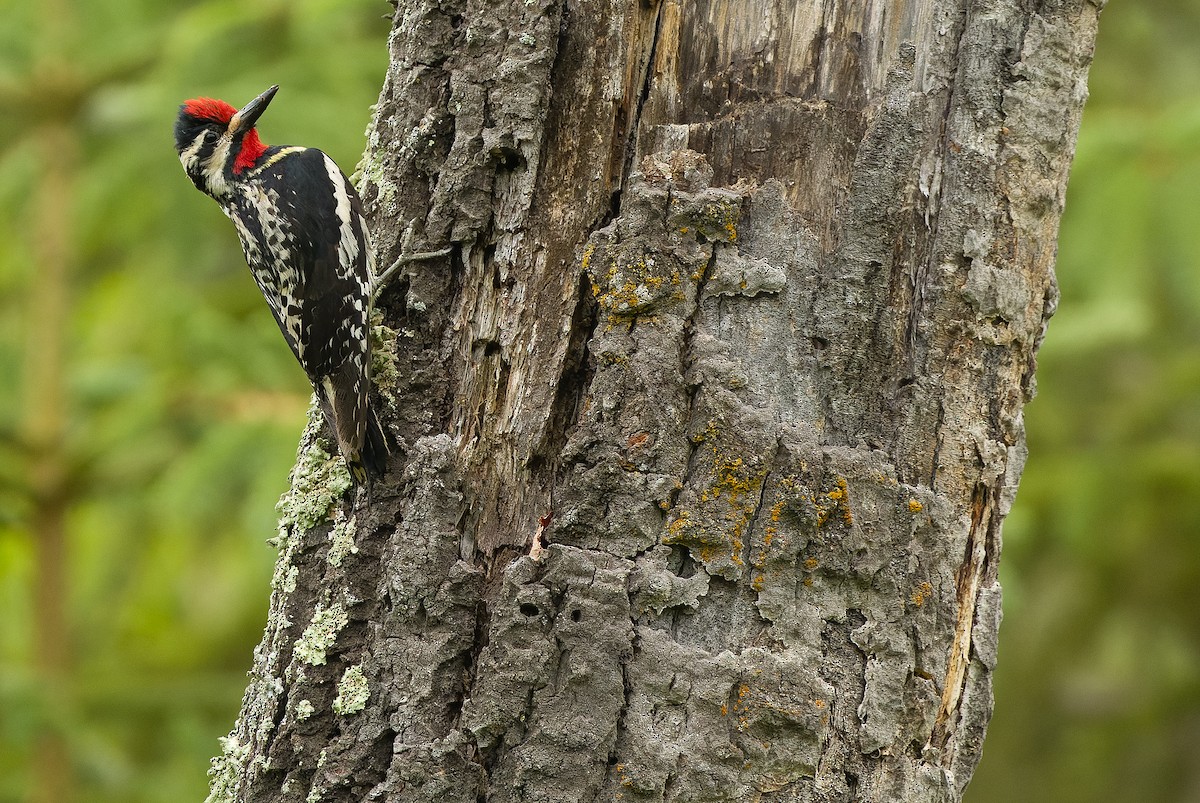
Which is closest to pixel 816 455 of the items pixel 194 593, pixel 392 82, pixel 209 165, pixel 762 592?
pixel 762 592

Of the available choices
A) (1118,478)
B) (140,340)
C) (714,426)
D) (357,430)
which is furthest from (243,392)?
(1118,478)

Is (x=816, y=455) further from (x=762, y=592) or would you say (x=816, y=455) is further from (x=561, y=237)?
(x=561, y=237)

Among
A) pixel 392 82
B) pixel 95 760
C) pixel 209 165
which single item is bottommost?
pixel 95 760

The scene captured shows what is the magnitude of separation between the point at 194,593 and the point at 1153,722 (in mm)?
5824

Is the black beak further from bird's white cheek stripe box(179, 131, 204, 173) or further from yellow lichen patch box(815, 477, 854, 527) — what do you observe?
yellow lichen patch box(815, 477, 854, 527)

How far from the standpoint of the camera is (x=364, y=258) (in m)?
2.50

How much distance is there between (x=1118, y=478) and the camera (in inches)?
209

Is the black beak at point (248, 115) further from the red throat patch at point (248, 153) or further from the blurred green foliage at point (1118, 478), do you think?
the blurred green foliage at point (1118, 478)

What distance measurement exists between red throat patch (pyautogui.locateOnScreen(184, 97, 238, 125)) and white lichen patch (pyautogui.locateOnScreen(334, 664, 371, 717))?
81.2 inches

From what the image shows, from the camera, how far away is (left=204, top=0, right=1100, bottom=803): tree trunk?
186 centimetres

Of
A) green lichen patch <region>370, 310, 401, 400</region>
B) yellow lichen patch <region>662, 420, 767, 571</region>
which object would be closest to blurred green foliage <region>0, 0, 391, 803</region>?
green lichen patch <region>370, 310, 401, 400</region>

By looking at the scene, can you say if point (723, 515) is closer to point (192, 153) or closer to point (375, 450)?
point (375, 450)

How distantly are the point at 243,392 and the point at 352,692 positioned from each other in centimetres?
316

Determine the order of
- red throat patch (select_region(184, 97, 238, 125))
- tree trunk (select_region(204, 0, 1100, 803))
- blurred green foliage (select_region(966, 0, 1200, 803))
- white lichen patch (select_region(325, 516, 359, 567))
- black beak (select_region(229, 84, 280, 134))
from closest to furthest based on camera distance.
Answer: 1. tree trunk (select_region(204, 0, 1100, 803))
2. white lichen patch (select_region(325, 516, 359, 567))
3. black beak (select_region(229, 84, 280, 134))
4. red throat patch (select_region(184, 97, 238, 125))
5. blurred green foliage (select_region(966, 0, 1200, 803))
